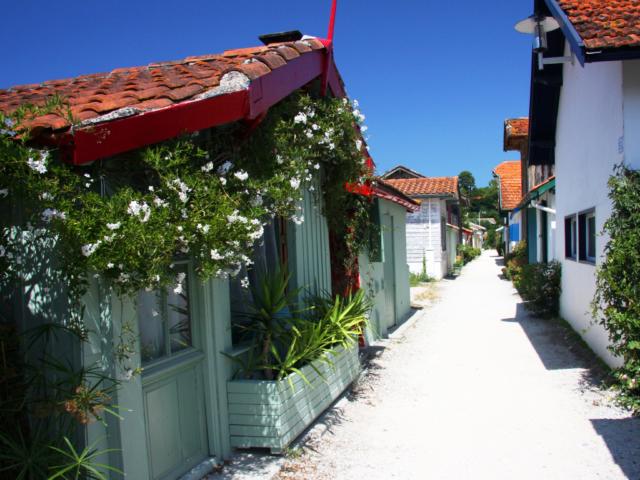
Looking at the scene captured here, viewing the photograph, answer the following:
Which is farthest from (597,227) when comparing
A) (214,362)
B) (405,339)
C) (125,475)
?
(125,475)

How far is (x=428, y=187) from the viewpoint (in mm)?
24141

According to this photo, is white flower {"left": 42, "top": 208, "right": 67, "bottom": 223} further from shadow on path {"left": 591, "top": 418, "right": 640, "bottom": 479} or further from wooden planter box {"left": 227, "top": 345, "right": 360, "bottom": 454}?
shadow on path {"left": 591, "top": 418, "right": 640, "bottom": 479}

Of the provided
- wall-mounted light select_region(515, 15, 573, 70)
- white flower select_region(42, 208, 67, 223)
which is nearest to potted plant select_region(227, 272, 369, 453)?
white flower select_region(42, 208, 67, 223)

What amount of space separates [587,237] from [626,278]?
323cm

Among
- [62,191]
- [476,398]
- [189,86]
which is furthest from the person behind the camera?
[476,398]

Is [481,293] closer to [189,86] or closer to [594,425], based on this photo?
[594,425]

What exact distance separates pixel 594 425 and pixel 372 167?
12.9 feet

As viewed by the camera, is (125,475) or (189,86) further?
(189,86)

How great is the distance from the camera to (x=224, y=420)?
15.4ft

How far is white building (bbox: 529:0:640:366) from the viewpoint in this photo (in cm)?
607

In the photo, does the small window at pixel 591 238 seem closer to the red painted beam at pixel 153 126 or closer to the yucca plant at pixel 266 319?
the yucca plant at pixel 266 319

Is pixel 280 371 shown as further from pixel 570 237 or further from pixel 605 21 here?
pixel 570 237

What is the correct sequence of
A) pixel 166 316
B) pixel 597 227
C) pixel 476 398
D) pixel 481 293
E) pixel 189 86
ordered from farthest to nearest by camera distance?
1. pixel 481 293
2. pixel 597 227
3. pixel 476 398
4. pixel 166 316
5. pixel 189 86

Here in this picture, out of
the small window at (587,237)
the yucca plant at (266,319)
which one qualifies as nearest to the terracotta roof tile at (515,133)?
the small window at (587,237)
